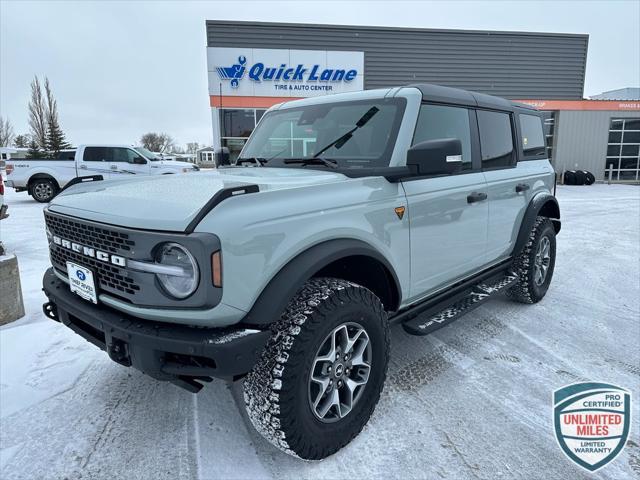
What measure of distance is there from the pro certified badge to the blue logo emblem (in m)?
17.6

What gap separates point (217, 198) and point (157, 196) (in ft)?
1.48

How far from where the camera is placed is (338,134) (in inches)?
119

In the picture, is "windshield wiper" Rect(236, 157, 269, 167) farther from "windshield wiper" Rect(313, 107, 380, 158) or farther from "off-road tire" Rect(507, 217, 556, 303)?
"off-road tire" Rect(507, 217, 556, 303)

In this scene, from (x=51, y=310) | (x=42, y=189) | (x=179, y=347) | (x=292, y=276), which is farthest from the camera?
(x=42, y=189)

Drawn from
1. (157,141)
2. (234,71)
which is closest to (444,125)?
(234,71)

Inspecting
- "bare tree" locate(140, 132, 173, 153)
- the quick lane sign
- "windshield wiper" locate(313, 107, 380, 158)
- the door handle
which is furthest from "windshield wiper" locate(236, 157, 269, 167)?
"bare tree" locate(140, 132, 173, 153)

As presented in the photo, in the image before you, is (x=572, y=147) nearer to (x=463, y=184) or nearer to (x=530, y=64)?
(x=530, y=64)

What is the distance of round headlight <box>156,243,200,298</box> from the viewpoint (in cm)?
181

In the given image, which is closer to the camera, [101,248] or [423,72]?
[101,248]

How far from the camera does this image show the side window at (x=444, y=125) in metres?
2.97

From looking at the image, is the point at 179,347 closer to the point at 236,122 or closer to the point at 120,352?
the point at 120,352

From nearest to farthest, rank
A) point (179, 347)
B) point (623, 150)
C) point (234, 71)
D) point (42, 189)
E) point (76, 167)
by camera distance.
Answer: point (179, 347)
point (76, 167)
point (42, 189)
point (234, 71)
point (623, 150)

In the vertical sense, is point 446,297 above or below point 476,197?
below

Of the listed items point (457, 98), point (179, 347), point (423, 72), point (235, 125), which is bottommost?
point (179, 347)
